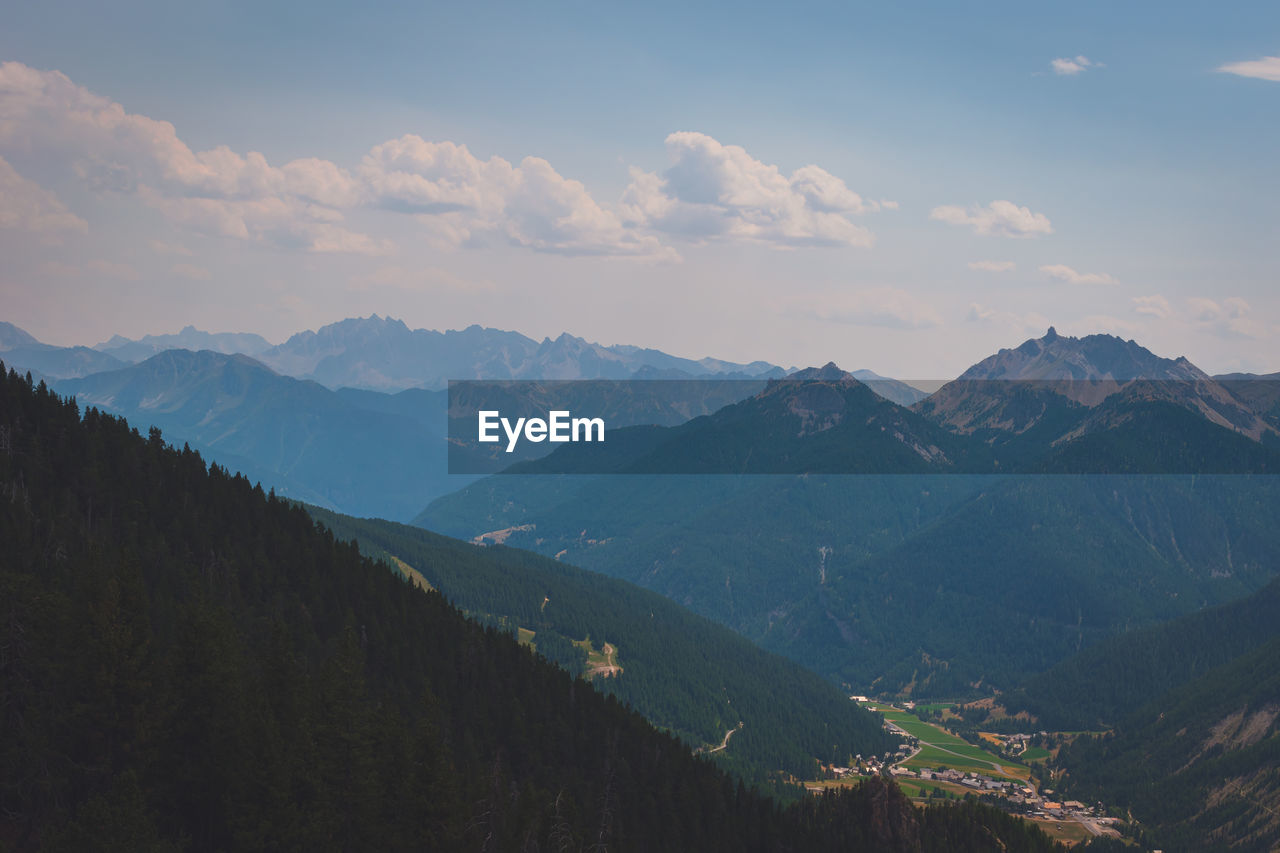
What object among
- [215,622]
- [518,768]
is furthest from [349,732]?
[518,768]

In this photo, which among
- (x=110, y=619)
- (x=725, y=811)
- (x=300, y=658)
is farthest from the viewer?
(x=725, y=811)

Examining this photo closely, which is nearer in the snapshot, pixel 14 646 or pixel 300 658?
pixel 14 646

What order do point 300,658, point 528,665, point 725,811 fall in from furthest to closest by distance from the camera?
1. point 528,665
2. point 725,811
3. point 300,658

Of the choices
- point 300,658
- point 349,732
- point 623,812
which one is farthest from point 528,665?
point 349,732

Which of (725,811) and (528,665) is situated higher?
(528,665)

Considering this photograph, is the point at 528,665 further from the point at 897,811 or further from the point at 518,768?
the point at 897,811

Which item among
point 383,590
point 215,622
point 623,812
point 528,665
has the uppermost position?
point 215,622

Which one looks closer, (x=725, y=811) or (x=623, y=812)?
(x=623, y=812)

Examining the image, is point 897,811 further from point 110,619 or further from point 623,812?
point 110,619

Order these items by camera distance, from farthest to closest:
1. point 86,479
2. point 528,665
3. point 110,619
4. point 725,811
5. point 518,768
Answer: point 528,665, point 725,811, point 518,768, point 86,479, point 110,619
